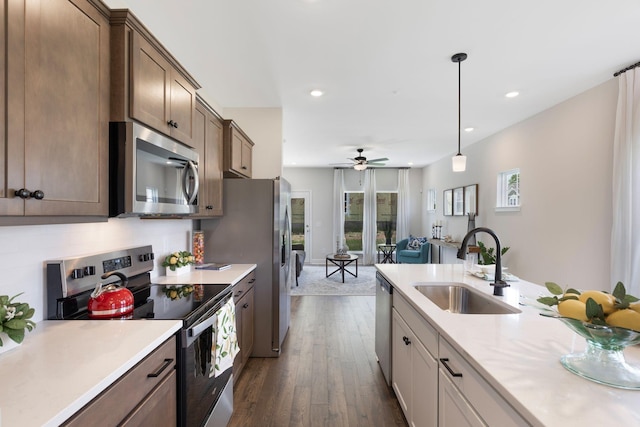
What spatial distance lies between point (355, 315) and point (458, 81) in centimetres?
312

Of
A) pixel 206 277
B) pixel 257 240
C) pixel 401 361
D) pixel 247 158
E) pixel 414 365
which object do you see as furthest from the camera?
pixel 247 158

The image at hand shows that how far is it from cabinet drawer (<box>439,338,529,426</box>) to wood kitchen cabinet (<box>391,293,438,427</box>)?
0.14 meters

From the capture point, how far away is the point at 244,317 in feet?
8.59

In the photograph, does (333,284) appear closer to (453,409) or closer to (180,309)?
(180,309)

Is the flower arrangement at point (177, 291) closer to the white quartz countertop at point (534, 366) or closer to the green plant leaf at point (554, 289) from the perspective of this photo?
the white quartz countertop at point (534, 366)

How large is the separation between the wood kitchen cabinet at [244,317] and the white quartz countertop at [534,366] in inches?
57.6

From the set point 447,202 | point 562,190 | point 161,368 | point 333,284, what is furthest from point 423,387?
point 447,202

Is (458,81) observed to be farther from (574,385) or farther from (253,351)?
(253,351)

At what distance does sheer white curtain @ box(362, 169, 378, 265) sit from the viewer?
8.26 m

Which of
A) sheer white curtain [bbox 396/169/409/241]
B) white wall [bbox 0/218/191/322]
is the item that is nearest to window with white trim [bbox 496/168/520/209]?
sheer white curtain [bbox 396/169/409/241]

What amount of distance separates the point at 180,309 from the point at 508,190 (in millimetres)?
4798

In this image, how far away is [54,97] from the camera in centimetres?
107

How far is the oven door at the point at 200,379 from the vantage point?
1.41 metres

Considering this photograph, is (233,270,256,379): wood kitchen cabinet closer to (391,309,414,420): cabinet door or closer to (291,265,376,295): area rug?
(391,309,414,420): cabinet door
